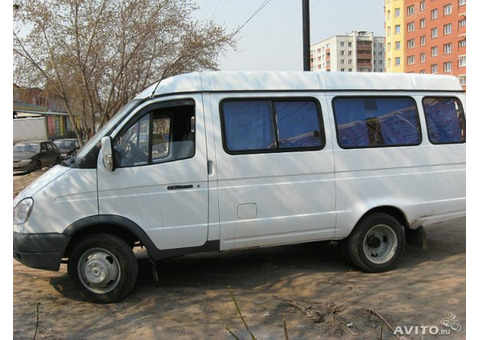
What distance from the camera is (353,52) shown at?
117 meters

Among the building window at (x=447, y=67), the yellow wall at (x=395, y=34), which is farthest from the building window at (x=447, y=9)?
the yellow wall at (x=395, y=34)

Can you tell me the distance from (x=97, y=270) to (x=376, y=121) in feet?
12.8

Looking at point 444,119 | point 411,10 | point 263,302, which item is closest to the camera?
point 263,302

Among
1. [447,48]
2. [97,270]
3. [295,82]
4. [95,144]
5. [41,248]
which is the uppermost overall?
[447,48]

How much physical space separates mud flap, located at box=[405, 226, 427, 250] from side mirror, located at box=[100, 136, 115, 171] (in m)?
4.29

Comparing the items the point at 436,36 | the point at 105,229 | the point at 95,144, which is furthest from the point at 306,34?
the point at 436,36

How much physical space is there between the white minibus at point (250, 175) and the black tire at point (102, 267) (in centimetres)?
1

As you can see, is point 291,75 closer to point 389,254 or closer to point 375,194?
point 375,194

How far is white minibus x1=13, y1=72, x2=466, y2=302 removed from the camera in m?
5.01

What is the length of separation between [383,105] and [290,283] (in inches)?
103

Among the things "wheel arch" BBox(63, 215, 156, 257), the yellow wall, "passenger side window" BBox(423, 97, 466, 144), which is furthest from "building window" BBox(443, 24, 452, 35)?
"wheel arch" BBox(63, 215, 156, 257)

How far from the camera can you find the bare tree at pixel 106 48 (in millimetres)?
17031

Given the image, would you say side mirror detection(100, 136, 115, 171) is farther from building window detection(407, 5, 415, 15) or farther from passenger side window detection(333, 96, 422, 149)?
building window detection(407, 5, 415, 15)

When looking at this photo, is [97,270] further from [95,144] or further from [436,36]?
[436,36]
